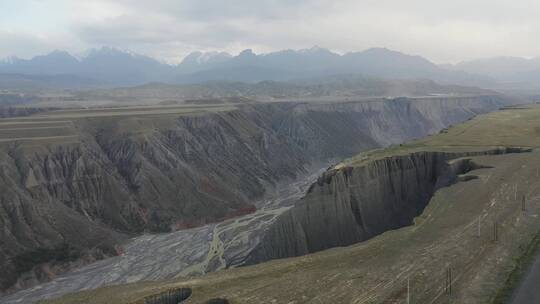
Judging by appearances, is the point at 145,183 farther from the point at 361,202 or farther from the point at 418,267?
the point at 418,267

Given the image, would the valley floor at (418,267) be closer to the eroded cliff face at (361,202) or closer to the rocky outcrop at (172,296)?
the rocky outcrop at (172,296)

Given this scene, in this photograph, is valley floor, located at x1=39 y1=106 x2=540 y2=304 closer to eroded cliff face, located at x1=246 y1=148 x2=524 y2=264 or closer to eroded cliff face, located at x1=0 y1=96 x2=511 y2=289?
eroded cliff face, located at x1=246 y1=148 x2=524 y2=264

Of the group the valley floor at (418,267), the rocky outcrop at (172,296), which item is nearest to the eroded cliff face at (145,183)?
the valley floor at (418,267)

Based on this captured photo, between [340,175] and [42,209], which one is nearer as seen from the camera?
[340,175]

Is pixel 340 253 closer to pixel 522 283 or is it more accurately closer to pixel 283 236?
pixel 522 283

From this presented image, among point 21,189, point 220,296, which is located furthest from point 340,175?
point 21,189
